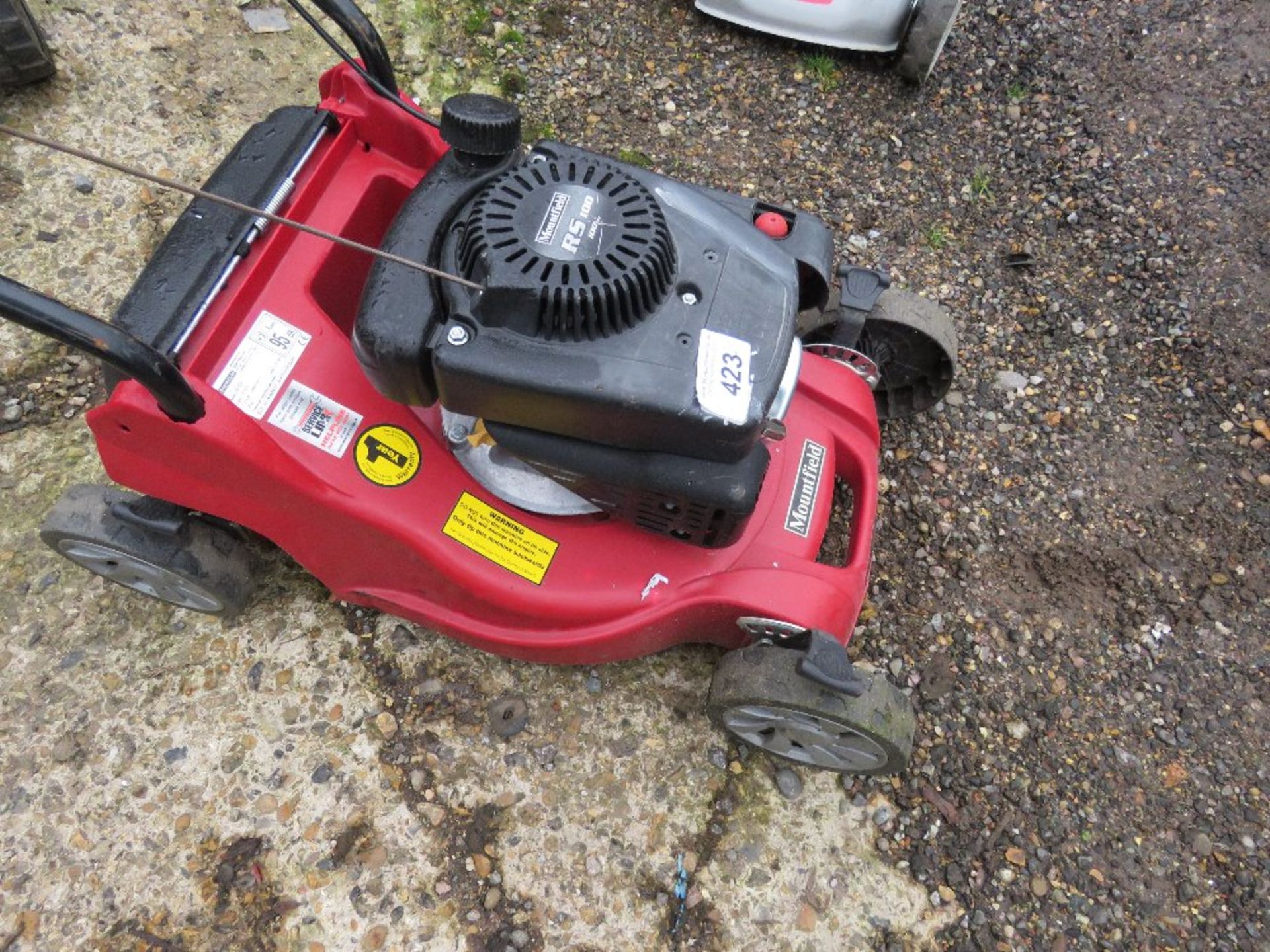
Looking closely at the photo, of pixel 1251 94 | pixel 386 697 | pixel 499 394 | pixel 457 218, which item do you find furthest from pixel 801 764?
pixel 1251 94

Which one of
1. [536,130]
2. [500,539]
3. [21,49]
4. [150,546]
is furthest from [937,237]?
[21,49]

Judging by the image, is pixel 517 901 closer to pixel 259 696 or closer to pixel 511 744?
pixel 511 744

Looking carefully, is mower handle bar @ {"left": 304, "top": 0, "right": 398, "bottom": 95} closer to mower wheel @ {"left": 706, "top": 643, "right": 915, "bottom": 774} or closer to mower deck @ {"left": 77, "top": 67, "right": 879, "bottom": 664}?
mower deck @ {"left": 77, "top": 67, "right": 879, "bottom": 664}

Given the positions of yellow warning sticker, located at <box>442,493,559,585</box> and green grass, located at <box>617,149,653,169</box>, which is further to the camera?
green grass, located at <box>617,149,653,169</box>

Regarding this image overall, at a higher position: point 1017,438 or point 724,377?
point 724,377

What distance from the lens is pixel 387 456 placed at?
1.27 meters

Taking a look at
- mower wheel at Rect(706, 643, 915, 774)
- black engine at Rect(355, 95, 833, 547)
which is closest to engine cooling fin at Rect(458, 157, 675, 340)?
black engine at Rect(355, 95, 833, 547)

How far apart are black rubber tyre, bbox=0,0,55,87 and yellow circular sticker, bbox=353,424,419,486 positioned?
4.33 ft

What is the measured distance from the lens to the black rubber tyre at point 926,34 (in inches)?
81.9

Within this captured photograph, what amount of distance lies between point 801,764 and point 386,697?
67 centimetres

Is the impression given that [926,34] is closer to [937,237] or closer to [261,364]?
[937,237]

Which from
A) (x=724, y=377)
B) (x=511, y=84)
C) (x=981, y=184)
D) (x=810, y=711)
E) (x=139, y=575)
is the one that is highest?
(x=724, y=377)

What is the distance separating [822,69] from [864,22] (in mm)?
150

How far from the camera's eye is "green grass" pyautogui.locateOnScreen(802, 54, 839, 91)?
228cm
